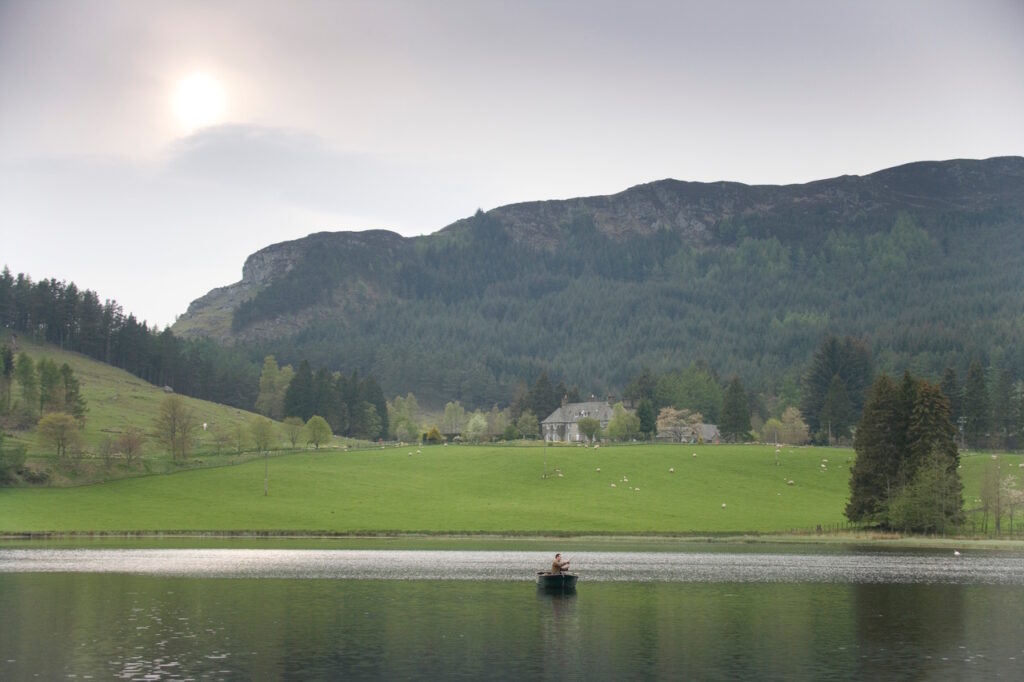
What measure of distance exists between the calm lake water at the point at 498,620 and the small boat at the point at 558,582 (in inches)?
55.2

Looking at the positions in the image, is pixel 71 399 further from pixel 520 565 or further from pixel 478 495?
pixel 520 565

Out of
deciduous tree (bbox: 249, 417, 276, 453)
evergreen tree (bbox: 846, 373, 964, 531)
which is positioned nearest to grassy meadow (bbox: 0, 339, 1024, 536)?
deciduous tree (bbox: 249, 417, 276, 453)

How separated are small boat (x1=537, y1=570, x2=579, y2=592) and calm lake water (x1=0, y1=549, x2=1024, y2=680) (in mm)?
1403

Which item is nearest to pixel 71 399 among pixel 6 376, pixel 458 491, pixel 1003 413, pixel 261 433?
pixel 6 376

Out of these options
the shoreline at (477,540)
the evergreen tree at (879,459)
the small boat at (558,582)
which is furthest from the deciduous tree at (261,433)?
the small boat at (558,582)

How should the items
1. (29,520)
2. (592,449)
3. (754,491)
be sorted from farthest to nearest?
1. (592,449)
2. (754,491)
3. (29,520)

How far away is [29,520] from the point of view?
380 feet

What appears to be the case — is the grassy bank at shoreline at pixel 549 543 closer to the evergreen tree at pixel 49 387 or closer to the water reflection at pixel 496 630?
the water reflection at pixel 496 630

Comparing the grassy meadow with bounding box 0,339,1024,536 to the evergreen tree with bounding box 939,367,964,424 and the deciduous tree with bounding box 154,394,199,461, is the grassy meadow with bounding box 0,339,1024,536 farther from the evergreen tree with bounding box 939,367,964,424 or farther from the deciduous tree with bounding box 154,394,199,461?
the evergreen tree with bounding box 939,367,964,424

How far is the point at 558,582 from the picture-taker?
6631 centimetres

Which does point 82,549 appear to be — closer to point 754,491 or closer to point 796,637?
point 796,637

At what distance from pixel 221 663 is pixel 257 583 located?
29.0 m

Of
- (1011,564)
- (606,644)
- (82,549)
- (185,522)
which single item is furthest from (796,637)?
(185,522)

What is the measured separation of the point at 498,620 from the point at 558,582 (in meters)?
11.9
